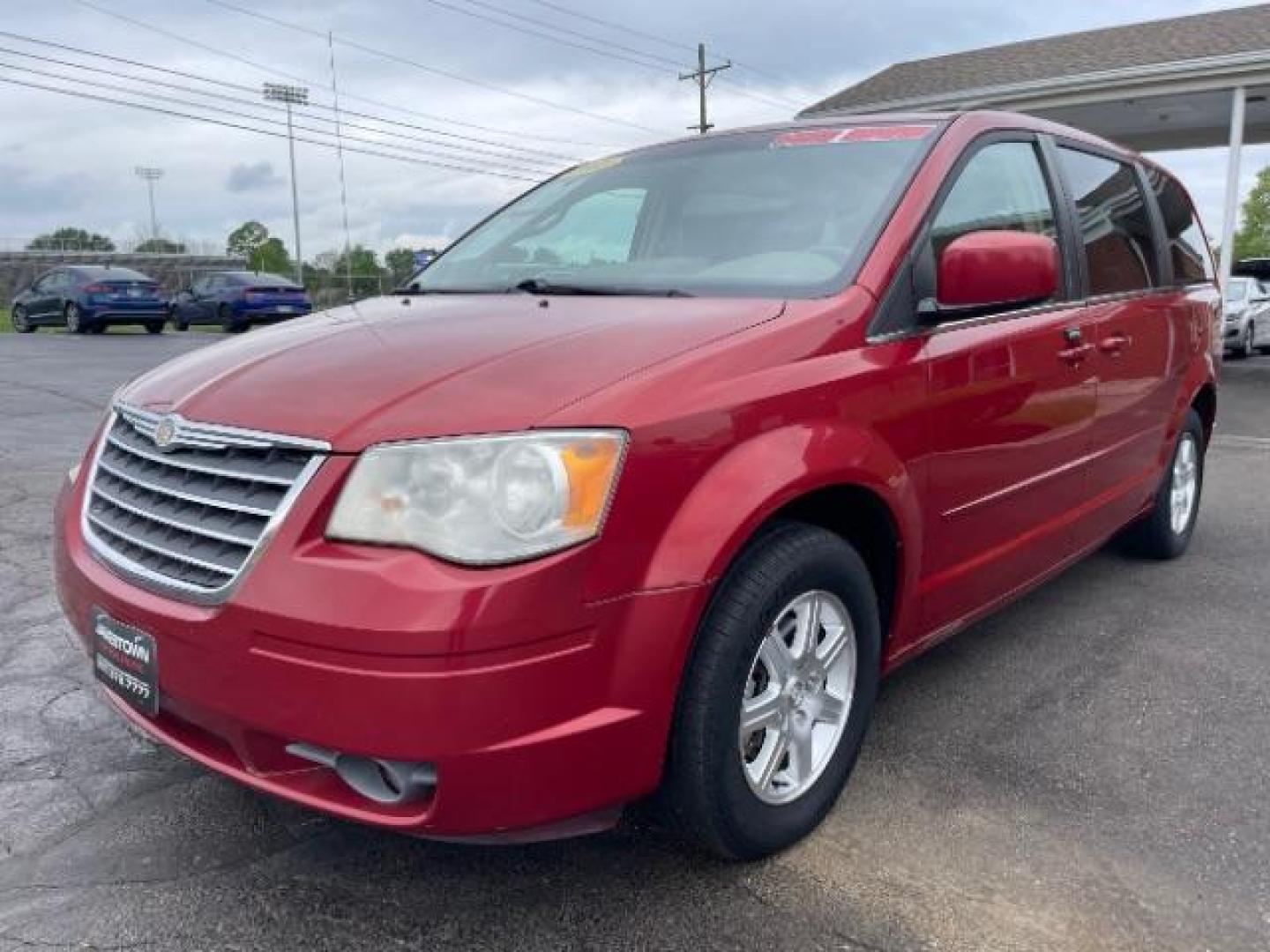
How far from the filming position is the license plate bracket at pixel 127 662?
7.04 ft

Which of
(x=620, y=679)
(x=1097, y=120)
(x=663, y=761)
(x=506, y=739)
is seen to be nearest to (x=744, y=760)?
(x=663, y=761)

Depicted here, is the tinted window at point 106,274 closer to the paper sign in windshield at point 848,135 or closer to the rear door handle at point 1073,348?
the paper sign in windshield at point 848,135

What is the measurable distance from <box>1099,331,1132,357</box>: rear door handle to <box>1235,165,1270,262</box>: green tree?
6859cm

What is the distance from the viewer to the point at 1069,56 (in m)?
15.3

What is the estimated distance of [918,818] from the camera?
260cm

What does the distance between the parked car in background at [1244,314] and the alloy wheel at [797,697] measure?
15.4 metres

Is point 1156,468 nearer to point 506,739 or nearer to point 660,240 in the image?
point 660,240

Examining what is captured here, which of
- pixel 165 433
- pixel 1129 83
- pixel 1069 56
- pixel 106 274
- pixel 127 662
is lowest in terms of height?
pixel 127 662

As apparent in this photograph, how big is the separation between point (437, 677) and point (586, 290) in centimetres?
137

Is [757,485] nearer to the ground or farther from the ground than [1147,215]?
nearer to the ground

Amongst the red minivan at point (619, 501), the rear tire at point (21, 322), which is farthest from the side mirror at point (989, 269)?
the rear tire at point (21, 322)

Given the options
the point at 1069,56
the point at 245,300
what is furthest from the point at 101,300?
the point at 1069,56

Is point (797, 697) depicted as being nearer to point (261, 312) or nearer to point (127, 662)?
point (127, 662)

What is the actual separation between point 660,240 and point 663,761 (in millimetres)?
1641
